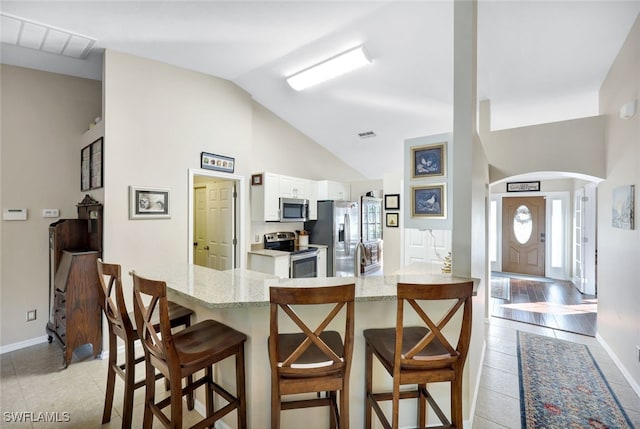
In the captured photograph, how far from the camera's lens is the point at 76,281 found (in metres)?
2.87

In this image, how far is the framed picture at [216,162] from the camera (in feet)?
12.4

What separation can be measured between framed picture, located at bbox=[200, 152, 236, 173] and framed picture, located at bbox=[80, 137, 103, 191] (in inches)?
41.3

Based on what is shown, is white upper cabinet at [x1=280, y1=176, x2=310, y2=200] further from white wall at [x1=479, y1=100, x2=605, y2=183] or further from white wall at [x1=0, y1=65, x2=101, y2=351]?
white wall at [x1=479, y1=100, x2=605, y2=183]

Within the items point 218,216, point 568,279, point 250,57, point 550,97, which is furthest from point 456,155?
→ point 568,279

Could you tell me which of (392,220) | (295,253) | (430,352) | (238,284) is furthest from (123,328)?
(392,220)

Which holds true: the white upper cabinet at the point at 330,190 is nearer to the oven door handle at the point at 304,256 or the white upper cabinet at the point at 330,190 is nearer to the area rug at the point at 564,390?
the oven door handle at the point at 304,256

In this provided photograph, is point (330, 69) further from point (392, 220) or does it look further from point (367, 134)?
point (392, 220)

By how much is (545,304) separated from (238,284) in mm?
5110

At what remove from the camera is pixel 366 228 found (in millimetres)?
6477

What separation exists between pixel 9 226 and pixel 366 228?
216 inches

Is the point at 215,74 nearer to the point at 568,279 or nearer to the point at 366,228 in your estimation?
the point at 366,228

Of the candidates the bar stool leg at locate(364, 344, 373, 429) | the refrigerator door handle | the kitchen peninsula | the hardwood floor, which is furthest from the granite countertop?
the refrigerator door handle

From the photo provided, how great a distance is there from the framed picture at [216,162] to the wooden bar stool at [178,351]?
2.49 meters

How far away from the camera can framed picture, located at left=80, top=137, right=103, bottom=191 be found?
3109 millimetres
